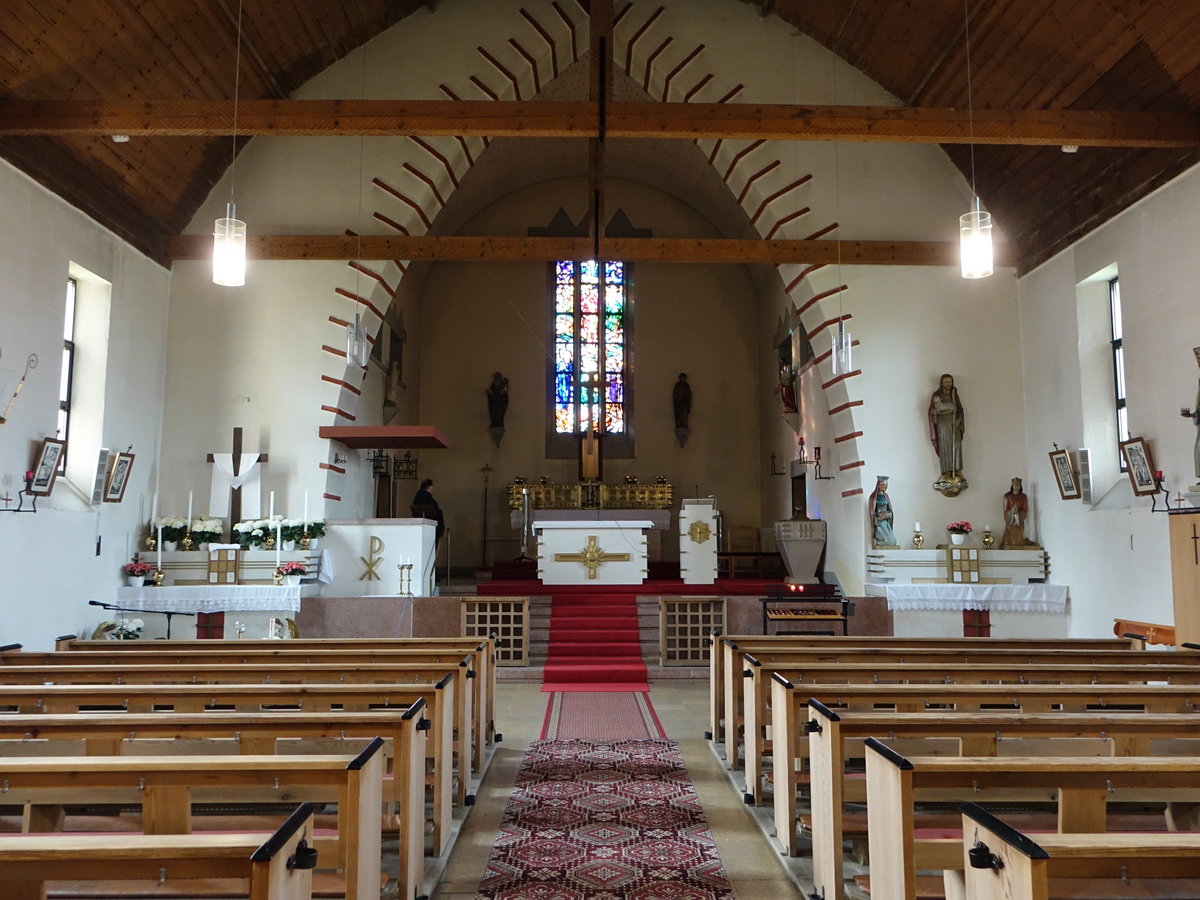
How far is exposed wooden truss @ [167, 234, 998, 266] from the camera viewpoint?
33.9ft

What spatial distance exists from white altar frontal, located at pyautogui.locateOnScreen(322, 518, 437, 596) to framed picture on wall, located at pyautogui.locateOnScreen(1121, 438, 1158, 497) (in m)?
7.05

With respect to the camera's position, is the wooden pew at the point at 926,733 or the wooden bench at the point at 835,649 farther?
the wooden bench at the point at 835,649

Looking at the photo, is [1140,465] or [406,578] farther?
[406,578]

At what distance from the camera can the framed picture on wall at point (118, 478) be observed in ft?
29.2

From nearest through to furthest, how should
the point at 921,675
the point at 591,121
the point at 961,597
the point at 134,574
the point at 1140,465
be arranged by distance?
the point at 921,675
the point at 591,121
the point at 1140,465
the point at 134,574
the point at 961,597

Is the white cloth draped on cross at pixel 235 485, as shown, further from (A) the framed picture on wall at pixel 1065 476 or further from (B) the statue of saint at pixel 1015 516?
(A) the framed picture on wall at pixel 1065 476

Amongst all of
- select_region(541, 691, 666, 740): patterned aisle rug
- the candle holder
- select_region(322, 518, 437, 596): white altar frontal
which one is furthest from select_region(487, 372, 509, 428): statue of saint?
select_region(541, 691, 666, 740): patterned aisle rug

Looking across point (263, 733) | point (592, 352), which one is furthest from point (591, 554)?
point (263, 733)

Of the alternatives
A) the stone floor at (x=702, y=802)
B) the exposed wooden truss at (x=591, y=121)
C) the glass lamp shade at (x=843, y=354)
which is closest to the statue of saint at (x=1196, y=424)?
the exposed wooden truss at (x=591, y=121)

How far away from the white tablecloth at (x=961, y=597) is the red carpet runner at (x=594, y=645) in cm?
291

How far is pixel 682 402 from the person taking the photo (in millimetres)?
15781

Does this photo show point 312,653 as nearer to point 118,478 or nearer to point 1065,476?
point 118,478

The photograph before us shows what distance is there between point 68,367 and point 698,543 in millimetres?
7009

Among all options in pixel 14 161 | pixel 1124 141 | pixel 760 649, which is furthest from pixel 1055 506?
pixel 14 161
